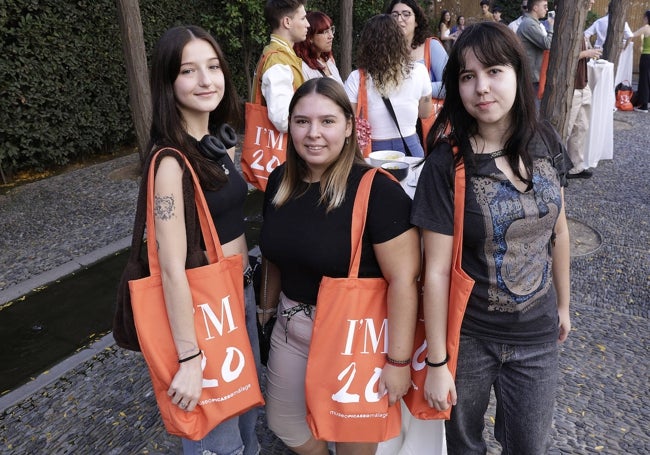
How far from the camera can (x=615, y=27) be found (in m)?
9.84

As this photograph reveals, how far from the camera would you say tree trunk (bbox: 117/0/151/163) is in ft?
21.1

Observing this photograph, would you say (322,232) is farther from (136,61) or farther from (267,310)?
(136,61)

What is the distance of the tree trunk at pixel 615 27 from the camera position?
9.77 meters

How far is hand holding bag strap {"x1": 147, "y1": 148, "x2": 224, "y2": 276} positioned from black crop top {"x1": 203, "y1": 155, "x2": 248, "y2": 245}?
68 mm

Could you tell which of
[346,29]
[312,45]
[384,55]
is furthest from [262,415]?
[346,29]

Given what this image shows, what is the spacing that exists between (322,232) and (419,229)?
0.35 m

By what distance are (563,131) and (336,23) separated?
33.3 ft

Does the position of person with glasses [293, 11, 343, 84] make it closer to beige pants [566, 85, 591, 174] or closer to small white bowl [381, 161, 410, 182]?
small white bowl [381, 161, 410, 182]

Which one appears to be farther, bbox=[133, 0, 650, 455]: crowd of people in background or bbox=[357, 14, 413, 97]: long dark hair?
bbox=[357, 14, 413, 97]: long dark hair

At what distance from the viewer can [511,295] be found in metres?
1.79

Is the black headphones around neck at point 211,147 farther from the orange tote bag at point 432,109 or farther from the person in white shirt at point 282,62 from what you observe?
the orange tote bag at point 432,109

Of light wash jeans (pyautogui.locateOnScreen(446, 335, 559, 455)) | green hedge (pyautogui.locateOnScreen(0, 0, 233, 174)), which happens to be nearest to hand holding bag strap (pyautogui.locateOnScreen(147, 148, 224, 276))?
light wash jeans (pyautogui.locateOnScreen(446, 335, 559, 455))

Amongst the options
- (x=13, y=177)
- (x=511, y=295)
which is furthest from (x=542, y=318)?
(x=13, y=177)

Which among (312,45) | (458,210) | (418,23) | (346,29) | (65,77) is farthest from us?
(346,29)
